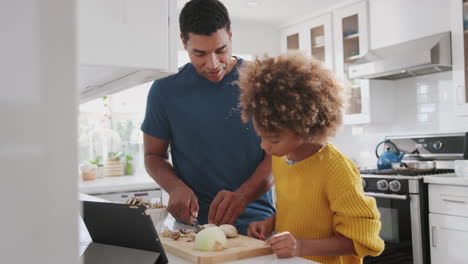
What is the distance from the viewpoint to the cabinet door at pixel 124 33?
732 millimetres

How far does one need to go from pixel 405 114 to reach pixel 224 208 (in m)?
2.92

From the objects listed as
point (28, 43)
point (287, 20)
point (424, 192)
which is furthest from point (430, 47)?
point (28, 43)

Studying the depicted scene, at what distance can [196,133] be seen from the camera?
147cm

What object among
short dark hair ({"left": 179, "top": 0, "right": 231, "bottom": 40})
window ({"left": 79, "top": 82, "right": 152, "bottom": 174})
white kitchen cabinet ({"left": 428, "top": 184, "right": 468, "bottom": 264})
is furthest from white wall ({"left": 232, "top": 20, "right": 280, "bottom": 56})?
short dark hair ({"left": 179, "top": 0, "right": 231, "bottom": 40})

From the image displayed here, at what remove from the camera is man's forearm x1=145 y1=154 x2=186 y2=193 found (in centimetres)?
141

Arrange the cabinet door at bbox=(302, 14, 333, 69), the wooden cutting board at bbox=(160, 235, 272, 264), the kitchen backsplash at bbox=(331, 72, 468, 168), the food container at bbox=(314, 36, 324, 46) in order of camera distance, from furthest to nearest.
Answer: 1. the food container at bbox=(314, 36, 324, 46)
2. the cabinet door at bbox=(302, 14, 333, 69)
3. the kitchen backsplash at bbox=(331, 72, 468, 168)
4. the wooden cutting board at bbox=(160, 235, 272, 264)

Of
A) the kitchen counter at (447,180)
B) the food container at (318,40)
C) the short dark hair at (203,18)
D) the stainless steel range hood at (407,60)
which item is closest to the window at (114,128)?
the food container at (318,40)

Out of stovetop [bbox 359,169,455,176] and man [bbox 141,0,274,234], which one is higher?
man [bbox 141,0,274,234]

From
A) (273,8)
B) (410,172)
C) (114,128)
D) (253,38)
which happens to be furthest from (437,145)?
(114,128)

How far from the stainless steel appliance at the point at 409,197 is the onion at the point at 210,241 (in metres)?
2.34

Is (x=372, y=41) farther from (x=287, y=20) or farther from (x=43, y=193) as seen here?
(x=43, y=193)

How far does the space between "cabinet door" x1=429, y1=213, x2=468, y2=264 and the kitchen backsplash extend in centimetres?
76

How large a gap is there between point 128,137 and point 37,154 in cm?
405

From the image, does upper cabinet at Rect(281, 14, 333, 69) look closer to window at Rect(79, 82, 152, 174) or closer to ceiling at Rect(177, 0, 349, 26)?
ceiling at Rect(177, 0, 349, 26)
